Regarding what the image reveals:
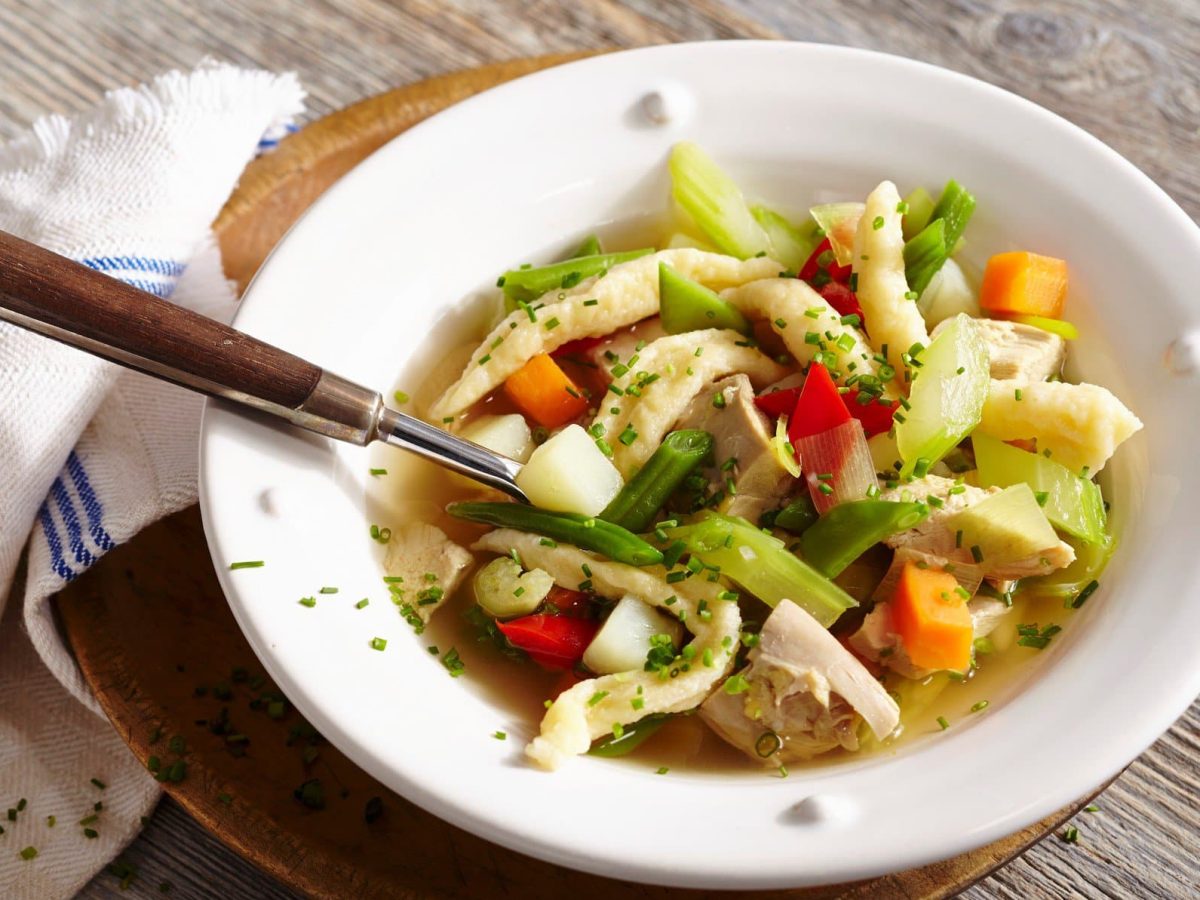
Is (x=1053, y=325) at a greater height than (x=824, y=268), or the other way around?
(x=1053, y=325)

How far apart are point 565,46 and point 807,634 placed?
2.49 meters

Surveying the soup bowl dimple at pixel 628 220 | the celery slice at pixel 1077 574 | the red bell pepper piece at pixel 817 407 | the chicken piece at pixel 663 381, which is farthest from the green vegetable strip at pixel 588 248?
the celery slice at pixel 1077 574

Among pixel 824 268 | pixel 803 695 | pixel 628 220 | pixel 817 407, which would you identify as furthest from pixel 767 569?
pixel 628 220

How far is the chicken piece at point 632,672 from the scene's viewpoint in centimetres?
225

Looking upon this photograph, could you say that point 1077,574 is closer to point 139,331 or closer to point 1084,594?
point 1084,594

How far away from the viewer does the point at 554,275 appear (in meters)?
2.98

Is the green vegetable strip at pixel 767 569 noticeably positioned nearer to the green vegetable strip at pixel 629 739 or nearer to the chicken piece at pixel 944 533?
the chicken piece at pixel 944 533

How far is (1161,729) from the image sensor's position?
2.05 metres

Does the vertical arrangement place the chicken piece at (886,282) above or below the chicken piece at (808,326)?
above

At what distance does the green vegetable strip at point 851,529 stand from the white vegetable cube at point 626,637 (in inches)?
13.9

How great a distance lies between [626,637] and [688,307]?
2.83ft

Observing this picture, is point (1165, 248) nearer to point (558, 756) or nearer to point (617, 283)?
point (617, 283)

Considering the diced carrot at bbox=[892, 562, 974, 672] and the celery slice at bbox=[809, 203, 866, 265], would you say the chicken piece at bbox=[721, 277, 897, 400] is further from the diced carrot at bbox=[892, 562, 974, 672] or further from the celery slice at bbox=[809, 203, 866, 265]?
the diced carrot at bbox=[892, 562, 974, 672]

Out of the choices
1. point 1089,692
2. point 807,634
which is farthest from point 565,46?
point 1089,692
